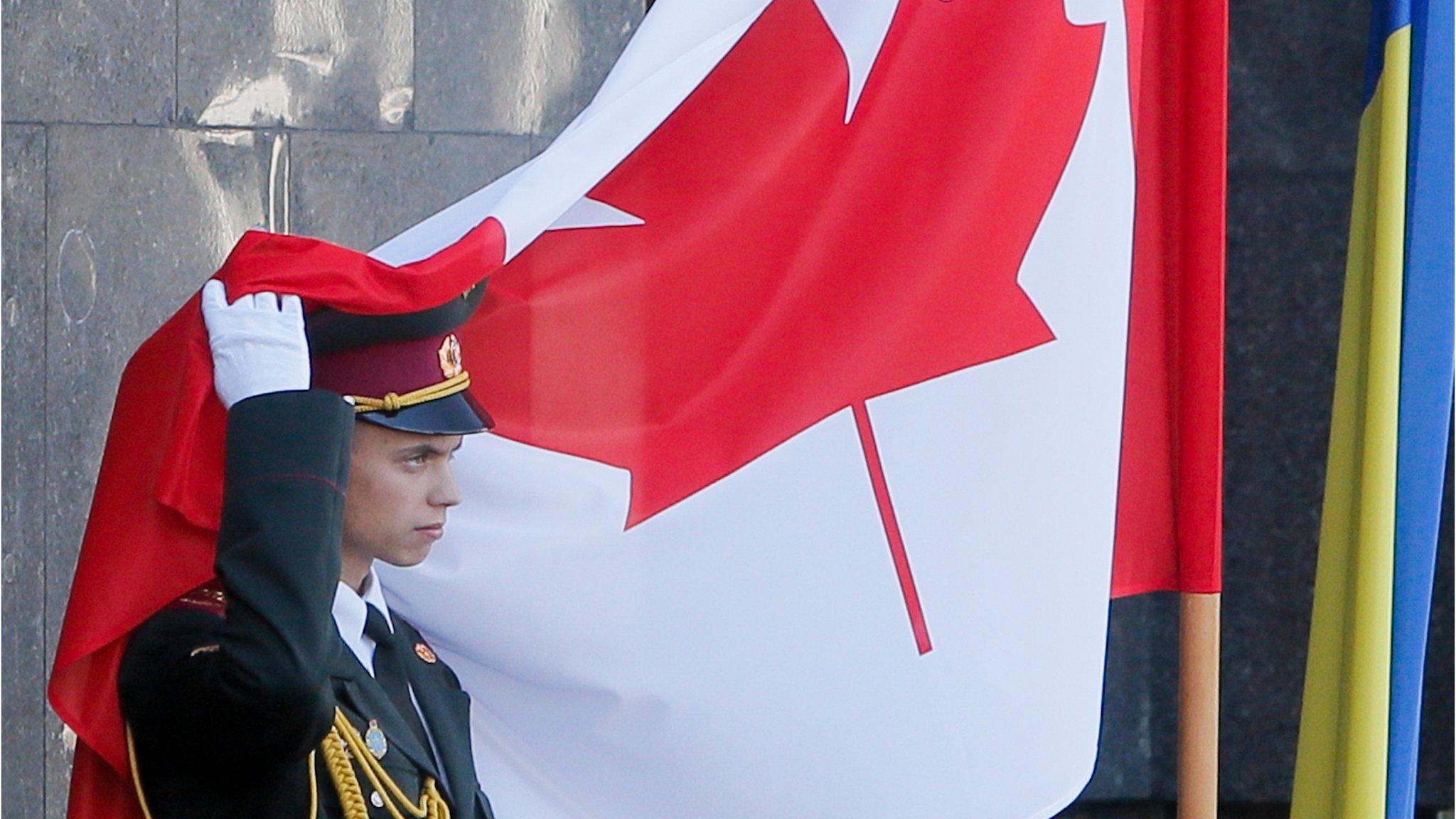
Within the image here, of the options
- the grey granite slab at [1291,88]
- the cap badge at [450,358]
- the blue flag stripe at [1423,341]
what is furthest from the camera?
the grey granite slab at [1291,88]

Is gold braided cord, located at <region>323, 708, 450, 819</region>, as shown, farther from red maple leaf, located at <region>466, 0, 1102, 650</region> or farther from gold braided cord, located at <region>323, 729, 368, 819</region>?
red maple leaf, located at <region>466, 0, 1102, 650</region>

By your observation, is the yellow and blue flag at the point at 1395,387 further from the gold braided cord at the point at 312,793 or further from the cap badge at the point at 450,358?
the gold braided cord at the point at 312,793

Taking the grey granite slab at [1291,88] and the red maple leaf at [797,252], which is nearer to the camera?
the red maple leaf at [797,252]

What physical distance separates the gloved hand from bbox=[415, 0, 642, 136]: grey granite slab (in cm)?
121

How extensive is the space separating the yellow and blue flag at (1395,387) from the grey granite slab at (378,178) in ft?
4.54

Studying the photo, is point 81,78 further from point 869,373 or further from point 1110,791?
point 1110,791

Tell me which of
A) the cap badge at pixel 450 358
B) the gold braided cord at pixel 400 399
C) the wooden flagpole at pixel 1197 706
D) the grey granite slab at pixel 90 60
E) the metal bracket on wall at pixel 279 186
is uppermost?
the grey granite slab at pixel 90 60

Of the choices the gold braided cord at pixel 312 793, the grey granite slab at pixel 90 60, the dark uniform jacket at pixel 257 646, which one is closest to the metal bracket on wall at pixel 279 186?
the grey granite slab at pixel 90 60

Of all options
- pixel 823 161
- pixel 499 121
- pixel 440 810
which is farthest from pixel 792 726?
pixel 499 121

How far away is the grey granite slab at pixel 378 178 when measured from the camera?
114 inches

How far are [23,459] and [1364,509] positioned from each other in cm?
201

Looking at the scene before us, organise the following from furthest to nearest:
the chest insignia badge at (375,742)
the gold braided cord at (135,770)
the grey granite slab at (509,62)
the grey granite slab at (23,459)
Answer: the grey granite slab at (509,62), the grey granite slab at (23,459), the chest insignia badge at (375,742), the gold braided cord at (135,770)

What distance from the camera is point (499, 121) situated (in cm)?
301

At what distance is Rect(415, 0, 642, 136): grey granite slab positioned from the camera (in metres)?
2.98
